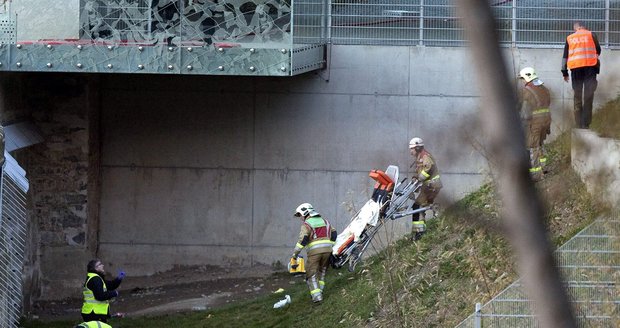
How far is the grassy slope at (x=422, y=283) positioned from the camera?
1283 cm

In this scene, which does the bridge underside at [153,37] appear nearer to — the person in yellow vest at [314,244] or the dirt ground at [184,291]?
the person in yellow vest at [314,244]

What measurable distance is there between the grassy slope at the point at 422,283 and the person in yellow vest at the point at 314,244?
370 mm

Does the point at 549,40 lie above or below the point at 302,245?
above

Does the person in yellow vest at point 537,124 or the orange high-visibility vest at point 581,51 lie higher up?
the orange high-visibility vest at point 581,51

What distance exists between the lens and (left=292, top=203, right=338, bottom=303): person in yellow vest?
15514mm

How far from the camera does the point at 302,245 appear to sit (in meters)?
15.4

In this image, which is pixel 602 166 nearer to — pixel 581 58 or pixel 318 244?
pixel 581 58

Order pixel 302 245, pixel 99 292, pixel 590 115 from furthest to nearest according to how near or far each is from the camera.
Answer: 1. pixel 302 245
2. pixel 99 292
3. pixel 590 115

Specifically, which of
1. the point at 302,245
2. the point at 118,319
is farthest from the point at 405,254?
the point at 118,319

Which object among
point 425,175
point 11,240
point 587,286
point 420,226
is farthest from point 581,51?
point 11,240

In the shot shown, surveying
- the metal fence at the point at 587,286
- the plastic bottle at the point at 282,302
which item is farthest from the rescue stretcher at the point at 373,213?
the metal fence at the point at 587,286

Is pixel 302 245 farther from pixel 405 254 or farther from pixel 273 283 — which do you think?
pixel 273 283

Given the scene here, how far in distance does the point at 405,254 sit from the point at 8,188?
6.00 m

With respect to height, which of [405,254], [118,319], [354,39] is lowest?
[118,319]
